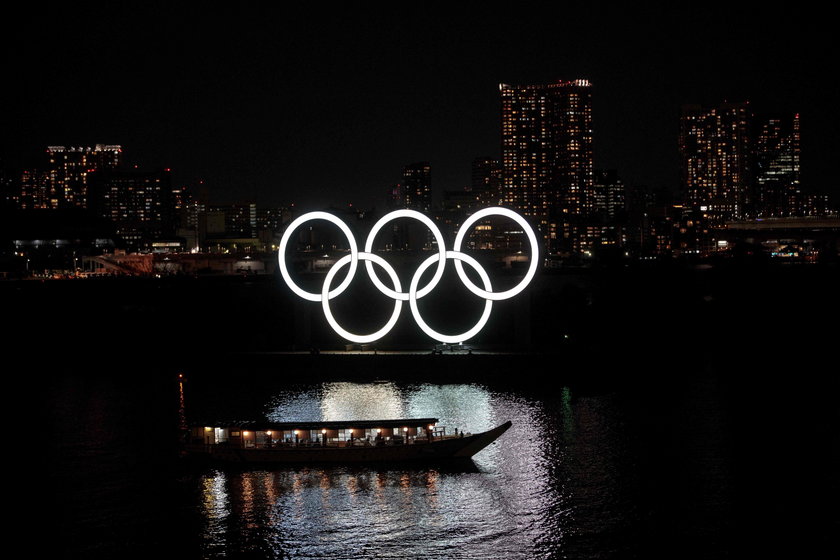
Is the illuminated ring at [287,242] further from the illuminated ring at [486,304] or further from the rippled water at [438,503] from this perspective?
the rippled water at [438,503]

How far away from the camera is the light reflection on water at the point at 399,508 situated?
17.0 m

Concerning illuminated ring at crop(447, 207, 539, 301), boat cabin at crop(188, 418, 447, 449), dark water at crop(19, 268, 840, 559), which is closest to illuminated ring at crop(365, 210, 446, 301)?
illuminated ring at crop(447, 207, 539, 301)

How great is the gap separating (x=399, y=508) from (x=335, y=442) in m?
3.84

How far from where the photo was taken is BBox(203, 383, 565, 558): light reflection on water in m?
17.0

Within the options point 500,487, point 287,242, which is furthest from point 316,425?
point 287,242

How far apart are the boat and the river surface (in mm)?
435

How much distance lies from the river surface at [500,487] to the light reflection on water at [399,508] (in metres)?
0.05

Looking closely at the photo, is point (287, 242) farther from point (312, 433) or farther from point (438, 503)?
point (438, 503)

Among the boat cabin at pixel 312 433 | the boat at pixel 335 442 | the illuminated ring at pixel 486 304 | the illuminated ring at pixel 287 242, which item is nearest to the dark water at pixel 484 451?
the boat at pixel 335 442

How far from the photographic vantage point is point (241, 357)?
3584 centimetres

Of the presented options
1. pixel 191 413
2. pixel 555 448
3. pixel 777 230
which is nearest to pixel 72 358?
A: pixel 191 413

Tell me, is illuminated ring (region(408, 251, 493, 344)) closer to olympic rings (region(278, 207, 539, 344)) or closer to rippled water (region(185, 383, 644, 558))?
olympic rings (region(278, 207, 539, 344))

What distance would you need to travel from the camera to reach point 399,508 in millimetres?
18797

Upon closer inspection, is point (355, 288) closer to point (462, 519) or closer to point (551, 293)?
point (551, 293)
